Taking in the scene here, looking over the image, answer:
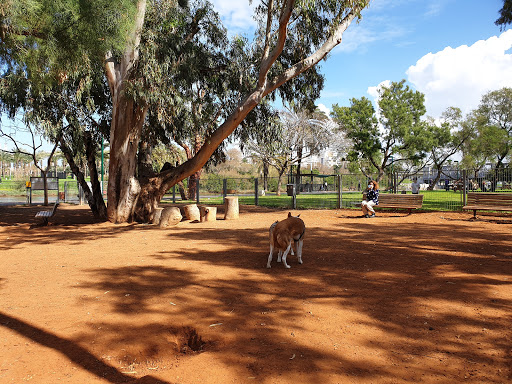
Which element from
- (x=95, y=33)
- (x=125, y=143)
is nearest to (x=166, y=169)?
(x=125, y=143)

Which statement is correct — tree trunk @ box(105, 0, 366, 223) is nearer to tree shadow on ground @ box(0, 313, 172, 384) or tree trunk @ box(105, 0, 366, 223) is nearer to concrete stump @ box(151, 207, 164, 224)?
concrete stump @ box(151, 207, 164, 224)

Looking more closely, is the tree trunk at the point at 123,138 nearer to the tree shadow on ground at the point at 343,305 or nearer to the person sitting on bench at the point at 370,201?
the tree shadow on ground at the point at 343,305

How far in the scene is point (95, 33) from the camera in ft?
25.8

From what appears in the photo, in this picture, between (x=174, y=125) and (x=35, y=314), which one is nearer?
(x=35, y=314)

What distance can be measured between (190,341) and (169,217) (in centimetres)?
924

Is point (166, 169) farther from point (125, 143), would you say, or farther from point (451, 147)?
point (451, 147)

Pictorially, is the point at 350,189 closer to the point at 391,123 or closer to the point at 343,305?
the point at 391,123

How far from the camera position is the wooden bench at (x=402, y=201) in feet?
47.0

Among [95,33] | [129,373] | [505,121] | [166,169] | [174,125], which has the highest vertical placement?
[505,121]

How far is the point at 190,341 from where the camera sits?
13.1 ft

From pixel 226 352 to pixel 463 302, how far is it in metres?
3.05

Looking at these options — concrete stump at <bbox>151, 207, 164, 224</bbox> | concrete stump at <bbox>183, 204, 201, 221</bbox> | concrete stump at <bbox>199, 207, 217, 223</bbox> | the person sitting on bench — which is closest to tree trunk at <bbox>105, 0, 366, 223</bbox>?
concrete stump at <bbox>151, 207, 164, 224</bbox>

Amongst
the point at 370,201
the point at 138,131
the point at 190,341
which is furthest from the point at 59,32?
the point at 370,201

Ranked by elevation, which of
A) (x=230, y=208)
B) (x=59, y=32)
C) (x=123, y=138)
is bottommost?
(x=230, y=208)
